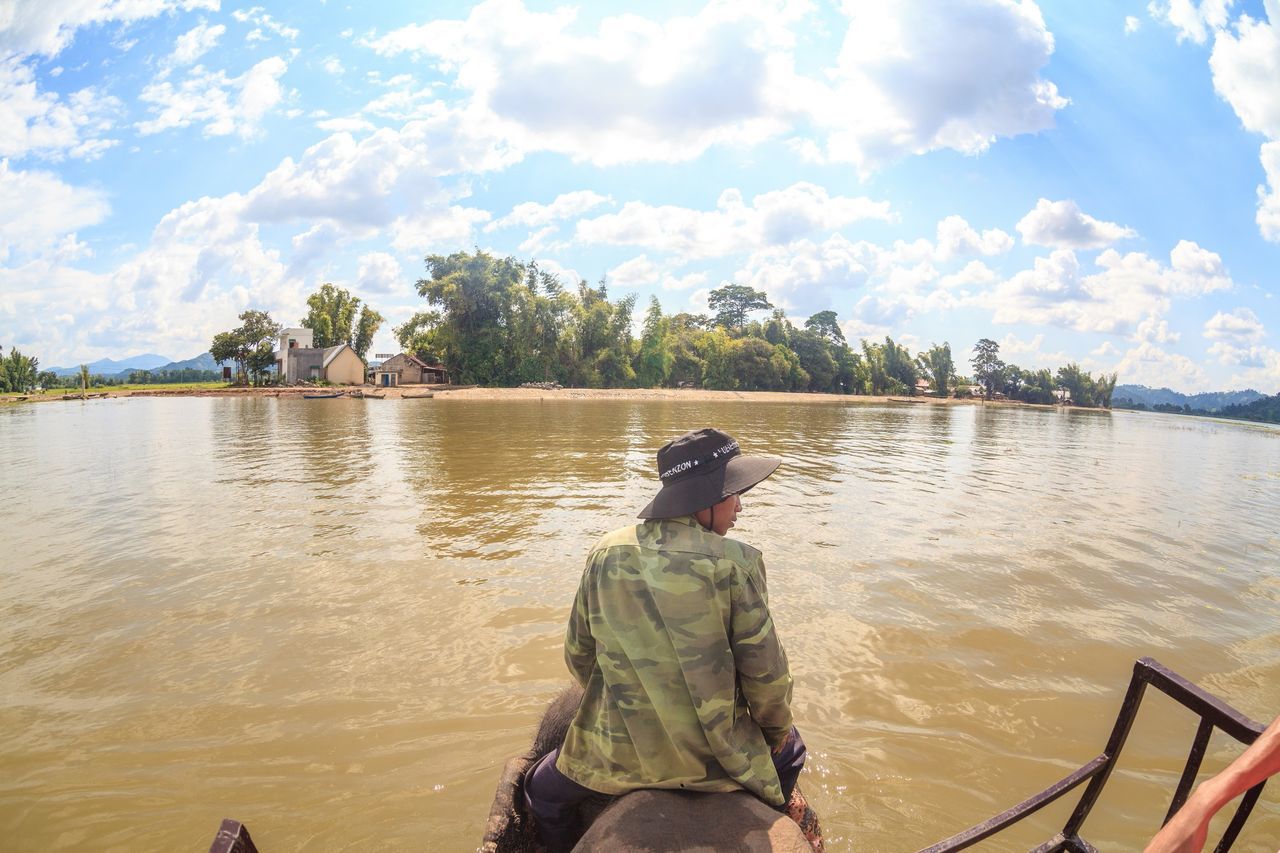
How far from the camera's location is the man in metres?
2.27

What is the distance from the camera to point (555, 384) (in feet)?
206

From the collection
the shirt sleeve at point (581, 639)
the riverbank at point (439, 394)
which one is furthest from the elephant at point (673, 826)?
the riverbank at point (439, 394)

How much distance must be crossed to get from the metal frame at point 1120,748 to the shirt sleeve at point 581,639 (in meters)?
1.36

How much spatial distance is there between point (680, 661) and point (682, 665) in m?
0.02

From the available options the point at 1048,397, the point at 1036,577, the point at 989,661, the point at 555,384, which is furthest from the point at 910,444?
the point at 1048,397

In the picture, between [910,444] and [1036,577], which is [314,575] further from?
[910,444]

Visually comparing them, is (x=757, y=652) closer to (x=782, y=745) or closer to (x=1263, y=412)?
(x=782, y=745)

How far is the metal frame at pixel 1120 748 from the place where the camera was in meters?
1.83

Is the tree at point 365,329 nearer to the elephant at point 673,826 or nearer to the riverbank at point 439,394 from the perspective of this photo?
the riverbank at point 439,394

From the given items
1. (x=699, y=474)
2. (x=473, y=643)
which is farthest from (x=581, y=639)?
(x=473, y=643)

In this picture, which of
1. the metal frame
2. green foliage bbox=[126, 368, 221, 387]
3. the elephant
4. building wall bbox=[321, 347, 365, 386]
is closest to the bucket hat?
the elephant

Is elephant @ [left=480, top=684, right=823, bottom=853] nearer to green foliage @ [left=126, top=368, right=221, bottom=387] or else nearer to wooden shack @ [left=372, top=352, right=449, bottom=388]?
wooden shack @ [left=372, top=352, right=449, bottom=388]

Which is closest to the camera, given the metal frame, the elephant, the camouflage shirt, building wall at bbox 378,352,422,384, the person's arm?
the person's arm

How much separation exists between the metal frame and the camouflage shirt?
718 mm
